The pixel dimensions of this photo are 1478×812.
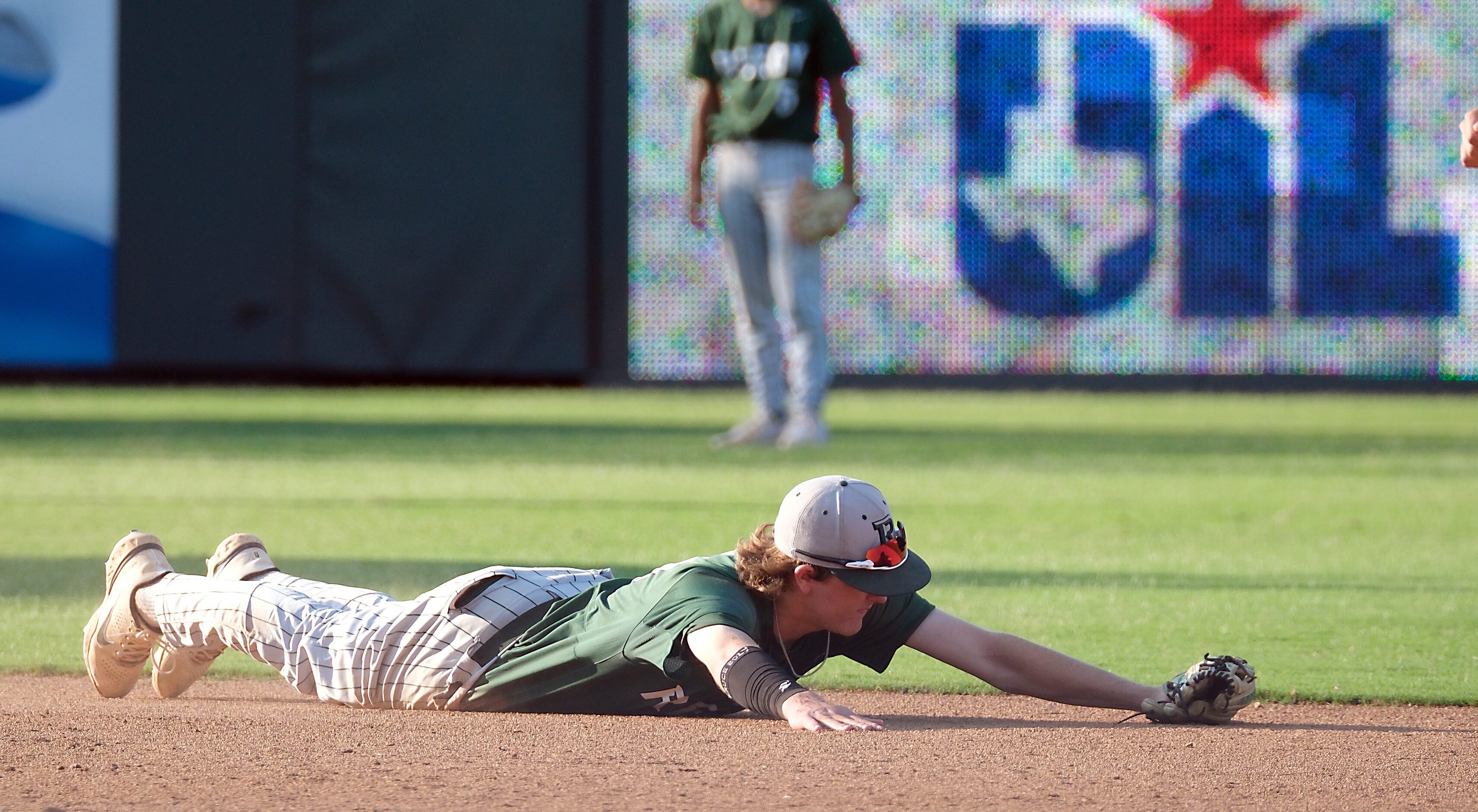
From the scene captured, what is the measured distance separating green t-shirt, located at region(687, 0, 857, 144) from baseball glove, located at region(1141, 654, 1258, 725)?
5.73 metres

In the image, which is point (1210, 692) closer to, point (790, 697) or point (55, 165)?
point (790, 697)

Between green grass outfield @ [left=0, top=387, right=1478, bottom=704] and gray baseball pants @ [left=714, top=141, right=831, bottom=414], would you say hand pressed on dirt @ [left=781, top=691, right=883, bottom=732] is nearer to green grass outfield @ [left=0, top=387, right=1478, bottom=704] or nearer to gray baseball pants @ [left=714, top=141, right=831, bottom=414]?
green grass outfield @ [left=0, top=387, right=1478, bottom=704]

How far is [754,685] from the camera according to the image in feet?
11.2

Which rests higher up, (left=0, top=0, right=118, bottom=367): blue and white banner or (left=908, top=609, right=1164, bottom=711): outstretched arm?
(left=0, top=0, right=118, bottom=367): blue and white banner

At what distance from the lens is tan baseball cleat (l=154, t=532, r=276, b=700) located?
409cm

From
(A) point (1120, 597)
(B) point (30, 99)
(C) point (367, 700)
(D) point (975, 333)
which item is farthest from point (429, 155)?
(C) point (367, 700)

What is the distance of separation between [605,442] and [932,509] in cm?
316

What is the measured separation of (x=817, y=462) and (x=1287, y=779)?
18.3ft

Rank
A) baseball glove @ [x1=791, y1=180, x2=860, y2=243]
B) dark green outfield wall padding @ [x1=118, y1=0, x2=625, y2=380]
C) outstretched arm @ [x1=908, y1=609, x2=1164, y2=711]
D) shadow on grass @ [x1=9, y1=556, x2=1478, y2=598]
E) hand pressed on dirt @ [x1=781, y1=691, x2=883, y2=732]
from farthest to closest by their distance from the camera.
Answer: dark green outfield wall padding @ [x1=118, y1=0, x2=625, y2=380] → baseball glove @ [x1=791, y1=180, x2=860, y2=243] → shadow on grass @ [x1=9, y1=556, x2=1478, y2=598] → outstretched arm @ [x1=908, y1=609, x2=1164, y2=711] → hand pressed on dirt @ [x1=781, y1=691, x2=883, y2=732]

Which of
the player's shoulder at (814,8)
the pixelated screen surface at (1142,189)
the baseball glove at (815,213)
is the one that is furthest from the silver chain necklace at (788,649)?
the pixelated screen surface at (1142,189)

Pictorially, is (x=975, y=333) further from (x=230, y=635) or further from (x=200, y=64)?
(x=230, y=635)

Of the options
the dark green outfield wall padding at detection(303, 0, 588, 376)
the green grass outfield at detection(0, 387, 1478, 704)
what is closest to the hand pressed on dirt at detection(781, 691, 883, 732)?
the green grass outfield at detection(0, 387, 1478, 704)

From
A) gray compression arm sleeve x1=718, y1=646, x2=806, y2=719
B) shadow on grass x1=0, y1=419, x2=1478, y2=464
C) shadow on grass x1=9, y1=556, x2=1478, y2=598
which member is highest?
gray compression arm sleeve x1=718, y1=646, x2=806, y2=719

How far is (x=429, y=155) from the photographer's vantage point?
14133mm
